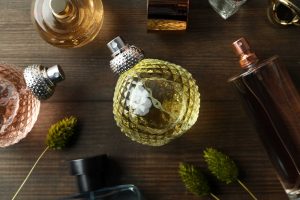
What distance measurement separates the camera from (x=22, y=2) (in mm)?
706

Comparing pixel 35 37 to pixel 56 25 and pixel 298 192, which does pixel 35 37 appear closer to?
pixel 56 25

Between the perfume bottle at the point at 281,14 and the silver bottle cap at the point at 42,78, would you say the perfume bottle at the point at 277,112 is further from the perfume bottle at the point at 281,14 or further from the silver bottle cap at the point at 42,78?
the silver bottle cap at the point at 42,78

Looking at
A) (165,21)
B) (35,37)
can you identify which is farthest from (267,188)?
(35,37)

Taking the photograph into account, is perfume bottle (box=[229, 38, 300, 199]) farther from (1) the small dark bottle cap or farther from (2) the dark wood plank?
(1) the small dark bottle cap

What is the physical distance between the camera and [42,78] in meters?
0.65

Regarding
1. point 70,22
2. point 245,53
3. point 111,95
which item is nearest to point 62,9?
point 70,22

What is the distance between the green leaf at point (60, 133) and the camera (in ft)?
2.23

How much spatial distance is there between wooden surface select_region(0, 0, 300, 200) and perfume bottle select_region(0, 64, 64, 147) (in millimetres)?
32

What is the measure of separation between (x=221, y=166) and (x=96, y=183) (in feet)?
0.54

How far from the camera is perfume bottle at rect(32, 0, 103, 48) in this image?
0.67m

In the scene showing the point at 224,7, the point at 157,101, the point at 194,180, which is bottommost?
the point at 194,180

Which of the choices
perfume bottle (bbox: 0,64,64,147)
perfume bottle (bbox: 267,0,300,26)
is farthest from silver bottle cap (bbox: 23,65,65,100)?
perfume bottle (bbox: 267,0,300,26)

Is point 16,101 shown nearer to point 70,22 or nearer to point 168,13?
point 70,22

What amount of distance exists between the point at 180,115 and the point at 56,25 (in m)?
0.20
